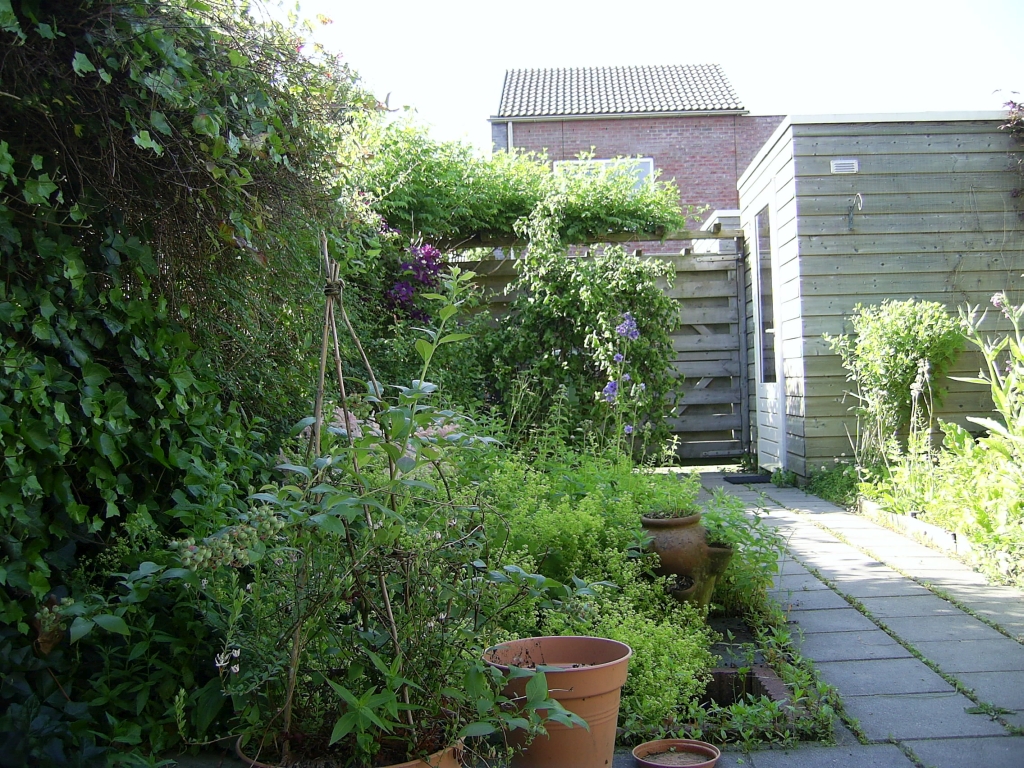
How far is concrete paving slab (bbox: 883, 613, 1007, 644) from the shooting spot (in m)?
3.01

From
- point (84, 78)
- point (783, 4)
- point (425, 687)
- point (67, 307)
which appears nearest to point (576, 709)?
point (425, 687)

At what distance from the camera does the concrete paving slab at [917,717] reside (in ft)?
7.36

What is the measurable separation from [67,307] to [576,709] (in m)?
1.52

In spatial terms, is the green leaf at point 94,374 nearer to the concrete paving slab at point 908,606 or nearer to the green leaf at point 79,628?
the green leaf at point 79,628

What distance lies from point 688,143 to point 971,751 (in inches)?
602

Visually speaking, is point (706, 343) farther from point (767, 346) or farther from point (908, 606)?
point (908, 606)

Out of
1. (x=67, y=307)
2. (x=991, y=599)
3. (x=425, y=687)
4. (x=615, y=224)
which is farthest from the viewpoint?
(x=615, y=224)

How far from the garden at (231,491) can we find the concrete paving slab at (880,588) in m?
0.83

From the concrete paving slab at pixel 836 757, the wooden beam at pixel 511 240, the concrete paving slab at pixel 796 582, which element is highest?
the wooden beam at pixel 511 240

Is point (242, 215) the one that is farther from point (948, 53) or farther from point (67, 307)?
point (948, 53)

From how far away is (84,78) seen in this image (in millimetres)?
1847

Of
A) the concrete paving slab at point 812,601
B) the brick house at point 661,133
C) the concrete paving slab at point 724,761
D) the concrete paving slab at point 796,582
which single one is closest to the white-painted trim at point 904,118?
the concrete paving slab at point 796,582

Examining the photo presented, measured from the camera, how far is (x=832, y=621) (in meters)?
3.23

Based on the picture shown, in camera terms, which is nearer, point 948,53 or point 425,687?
point 425,687
